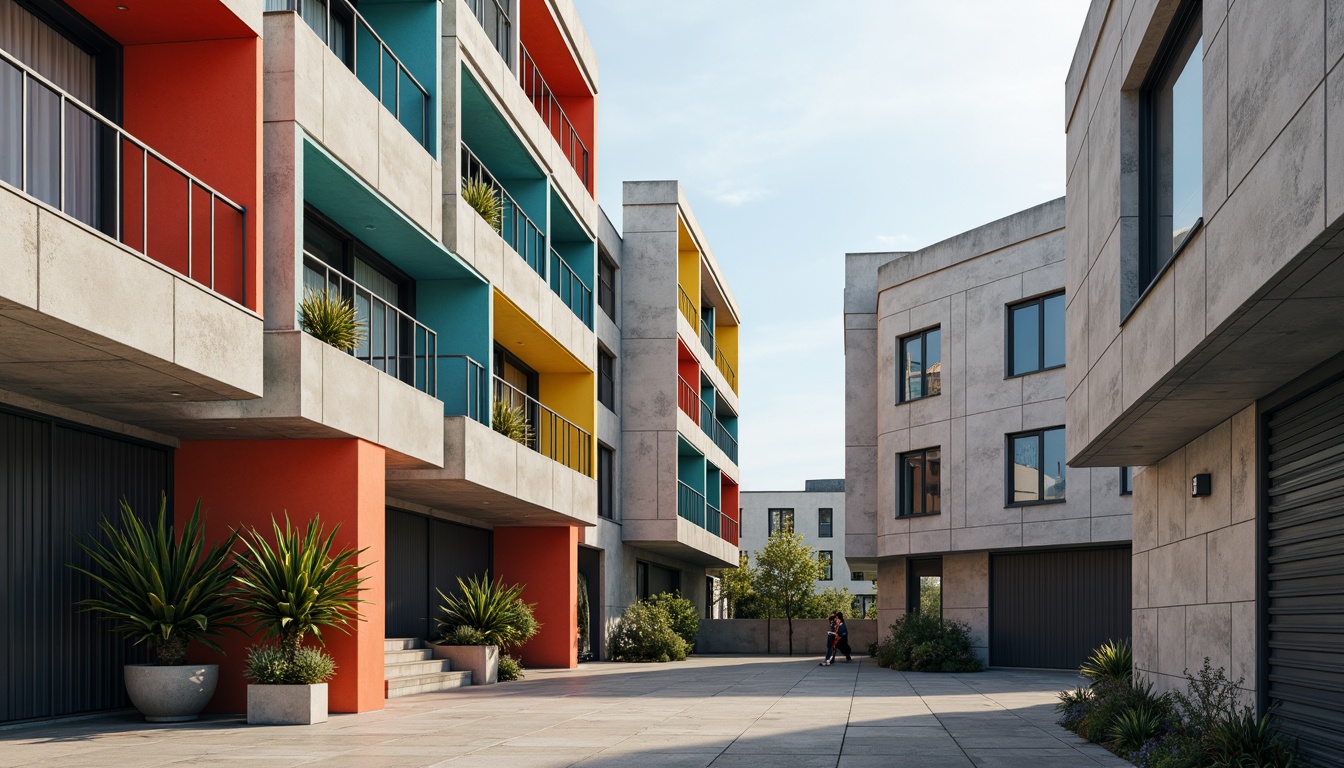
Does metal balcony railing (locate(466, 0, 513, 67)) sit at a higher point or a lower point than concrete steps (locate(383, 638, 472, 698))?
higher

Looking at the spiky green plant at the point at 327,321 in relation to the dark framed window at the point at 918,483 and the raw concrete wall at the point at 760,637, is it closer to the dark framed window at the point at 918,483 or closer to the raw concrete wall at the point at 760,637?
the dark framed window at the point at 918,483

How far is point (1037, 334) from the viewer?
31.5 meters

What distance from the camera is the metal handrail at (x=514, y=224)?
24.7m

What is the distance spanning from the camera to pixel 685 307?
41281mm

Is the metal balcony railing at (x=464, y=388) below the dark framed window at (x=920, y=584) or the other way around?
the other way around

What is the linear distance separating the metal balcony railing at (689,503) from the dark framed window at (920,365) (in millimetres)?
7304

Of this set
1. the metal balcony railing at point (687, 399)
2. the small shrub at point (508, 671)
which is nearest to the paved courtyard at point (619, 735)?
the small shrub at point (508, 671)

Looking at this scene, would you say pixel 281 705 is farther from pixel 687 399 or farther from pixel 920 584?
pixel 687 399

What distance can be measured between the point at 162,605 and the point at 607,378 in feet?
76.0

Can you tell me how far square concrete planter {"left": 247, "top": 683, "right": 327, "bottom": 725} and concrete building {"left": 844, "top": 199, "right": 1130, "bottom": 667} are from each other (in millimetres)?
19599

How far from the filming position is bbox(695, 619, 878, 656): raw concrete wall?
47.5 m

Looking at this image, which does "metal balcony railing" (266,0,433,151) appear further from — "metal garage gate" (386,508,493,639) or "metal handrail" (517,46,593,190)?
"metal handrail" (517,46,593,190)

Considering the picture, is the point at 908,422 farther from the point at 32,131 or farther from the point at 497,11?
the point at 32,131

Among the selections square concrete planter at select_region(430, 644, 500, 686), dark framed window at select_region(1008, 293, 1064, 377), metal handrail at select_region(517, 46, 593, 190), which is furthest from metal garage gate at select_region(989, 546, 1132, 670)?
square concrete planter at select_region(430, 644, 500, 686)
